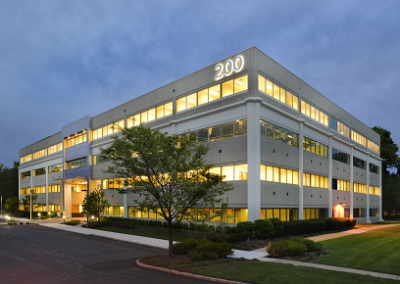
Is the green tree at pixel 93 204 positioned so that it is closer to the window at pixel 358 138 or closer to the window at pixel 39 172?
the window at pixel 39 172

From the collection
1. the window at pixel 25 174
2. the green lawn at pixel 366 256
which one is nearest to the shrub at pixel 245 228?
the green lawn at pixel 366 256

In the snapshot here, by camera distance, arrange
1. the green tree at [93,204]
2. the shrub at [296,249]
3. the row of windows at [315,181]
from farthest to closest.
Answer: the green tree at [93,204]
the row of windows at [315,181]
the shrub at [296,249]

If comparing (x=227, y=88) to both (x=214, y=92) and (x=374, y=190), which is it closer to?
(x=214, y=92)

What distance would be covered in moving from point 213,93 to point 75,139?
33.7m

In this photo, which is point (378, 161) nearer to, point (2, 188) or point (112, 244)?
point (112, 244)

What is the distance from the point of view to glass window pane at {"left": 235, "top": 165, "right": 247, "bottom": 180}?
88.8 feet

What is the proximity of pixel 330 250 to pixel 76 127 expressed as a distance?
4586cm

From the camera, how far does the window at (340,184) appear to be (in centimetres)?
4026

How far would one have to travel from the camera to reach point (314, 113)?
36562 millimetres

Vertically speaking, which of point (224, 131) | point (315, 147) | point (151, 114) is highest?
point (151, 114)

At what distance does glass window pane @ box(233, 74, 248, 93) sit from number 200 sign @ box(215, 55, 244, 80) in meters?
0.82

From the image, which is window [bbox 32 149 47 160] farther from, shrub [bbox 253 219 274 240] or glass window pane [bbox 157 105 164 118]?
shrub [bbox 253 219 274 240]

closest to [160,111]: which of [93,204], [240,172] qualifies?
[240,172]

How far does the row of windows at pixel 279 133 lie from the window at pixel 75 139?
34.0 meters
